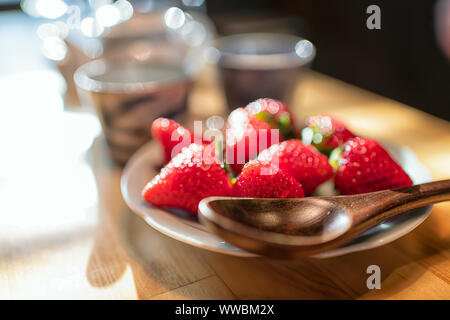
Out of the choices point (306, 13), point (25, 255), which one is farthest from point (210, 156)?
point (306, 13)

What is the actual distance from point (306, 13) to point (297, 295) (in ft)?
5.41

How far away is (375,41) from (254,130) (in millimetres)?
1194

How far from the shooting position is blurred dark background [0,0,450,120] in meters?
1.44

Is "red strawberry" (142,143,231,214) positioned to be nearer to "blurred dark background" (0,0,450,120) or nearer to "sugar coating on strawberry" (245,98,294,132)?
"sugar coating on strawberry" (245,98,294,132)

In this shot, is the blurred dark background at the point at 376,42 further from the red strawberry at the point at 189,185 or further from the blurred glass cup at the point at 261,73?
the red strawberry at the point at 189,185

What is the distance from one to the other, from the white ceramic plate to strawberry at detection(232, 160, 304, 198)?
64mm

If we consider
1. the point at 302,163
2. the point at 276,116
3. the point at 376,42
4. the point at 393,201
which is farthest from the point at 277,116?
the point at 376,42

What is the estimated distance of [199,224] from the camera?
449 millimetres

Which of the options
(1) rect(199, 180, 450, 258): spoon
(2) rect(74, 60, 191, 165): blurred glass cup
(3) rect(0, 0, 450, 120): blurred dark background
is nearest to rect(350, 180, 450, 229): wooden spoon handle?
(1) rect(199, 180, 450, 258): spoon

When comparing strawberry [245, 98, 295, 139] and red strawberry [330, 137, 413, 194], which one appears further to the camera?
strawberry [245, 98, 295, 139]

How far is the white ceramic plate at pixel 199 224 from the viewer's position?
0.39 metres

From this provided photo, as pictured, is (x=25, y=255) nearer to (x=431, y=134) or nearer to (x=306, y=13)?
(x=431, y=134)

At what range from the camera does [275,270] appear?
17.3 inches

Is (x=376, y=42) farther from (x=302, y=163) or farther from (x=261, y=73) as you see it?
(x=302, y=163)
